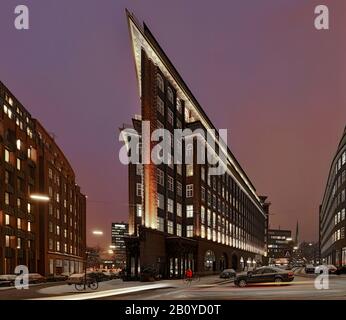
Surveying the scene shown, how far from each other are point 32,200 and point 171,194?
30926 millimetres

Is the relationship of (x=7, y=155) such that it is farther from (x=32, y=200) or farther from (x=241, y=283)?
(x=241, y=283)

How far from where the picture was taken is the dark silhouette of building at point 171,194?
2071 inches

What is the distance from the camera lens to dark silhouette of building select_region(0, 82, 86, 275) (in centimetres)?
6625

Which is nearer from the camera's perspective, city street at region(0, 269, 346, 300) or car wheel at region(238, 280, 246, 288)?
city street at region(0, 269, 346, 300)

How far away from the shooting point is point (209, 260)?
76062mm

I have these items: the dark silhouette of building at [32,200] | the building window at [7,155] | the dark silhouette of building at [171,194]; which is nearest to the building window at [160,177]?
the dark silhouette of building at [171,194]

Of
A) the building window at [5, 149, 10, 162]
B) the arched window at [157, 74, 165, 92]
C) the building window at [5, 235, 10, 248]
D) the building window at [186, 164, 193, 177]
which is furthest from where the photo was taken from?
the building window at [186, 164, 193, 177]

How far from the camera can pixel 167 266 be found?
57.1m

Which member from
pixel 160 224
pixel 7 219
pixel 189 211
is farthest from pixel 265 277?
pixel 7 219

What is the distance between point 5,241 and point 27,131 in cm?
2310

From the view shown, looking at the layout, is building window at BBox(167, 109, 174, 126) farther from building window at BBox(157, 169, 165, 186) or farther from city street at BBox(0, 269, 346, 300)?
city street at BBox(0, 269, 346, 300)

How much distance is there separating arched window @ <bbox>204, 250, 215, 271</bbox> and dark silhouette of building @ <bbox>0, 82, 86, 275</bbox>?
31.3 metres

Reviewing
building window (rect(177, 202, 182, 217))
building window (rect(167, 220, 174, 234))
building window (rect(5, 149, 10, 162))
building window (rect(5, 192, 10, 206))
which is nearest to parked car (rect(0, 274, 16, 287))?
building window (rect(5, 192, 10, 206))
